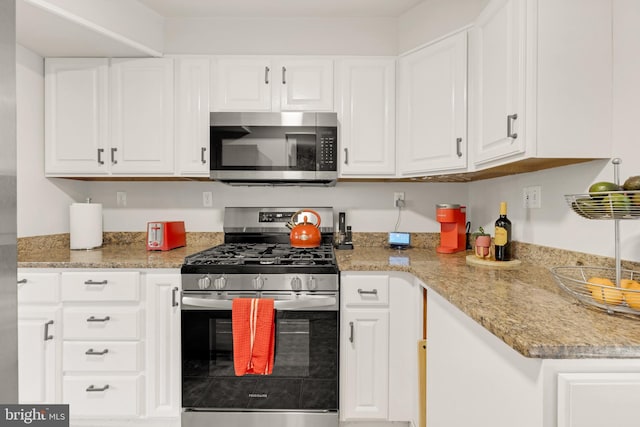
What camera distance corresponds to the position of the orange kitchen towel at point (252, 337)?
1.71 meters

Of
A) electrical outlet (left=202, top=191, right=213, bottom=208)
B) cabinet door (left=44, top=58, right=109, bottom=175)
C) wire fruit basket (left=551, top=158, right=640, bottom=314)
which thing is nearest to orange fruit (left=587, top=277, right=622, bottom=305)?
wire fruit basket (left=551, top=158, right=640, bottom=314)

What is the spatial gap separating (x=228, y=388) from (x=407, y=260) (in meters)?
1.17

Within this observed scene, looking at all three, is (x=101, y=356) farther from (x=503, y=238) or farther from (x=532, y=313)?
(x=503, y=238)

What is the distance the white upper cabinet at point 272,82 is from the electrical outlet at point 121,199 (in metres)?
1.02

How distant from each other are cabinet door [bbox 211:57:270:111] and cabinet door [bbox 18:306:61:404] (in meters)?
1.50

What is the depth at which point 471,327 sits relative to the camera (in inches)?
41.0

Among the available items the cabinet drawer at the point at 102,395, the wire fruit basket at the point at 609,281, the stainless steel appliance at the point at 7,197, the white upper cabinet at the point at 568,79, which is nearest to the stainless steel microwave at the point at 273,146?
the white upper cabinet at the point at 568,79

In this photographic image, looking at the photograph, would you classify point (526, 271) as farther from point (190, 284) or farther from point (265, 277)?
point (190, 284)

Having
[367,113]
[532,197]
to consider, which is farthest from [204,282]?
[532,197]

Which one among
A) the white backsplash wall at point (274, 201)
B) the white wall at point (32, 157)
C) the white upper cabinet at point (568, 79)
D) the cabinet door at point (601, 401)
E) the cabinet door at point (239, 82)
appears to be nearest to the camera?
the cabinet door at point (601, 401)

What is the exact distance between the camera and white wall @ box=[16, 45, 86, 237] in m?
2.08

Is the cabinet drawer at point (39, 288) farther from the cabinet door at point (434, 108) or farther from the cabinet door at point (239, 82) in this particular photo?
the cabinet door at point (434, 108)

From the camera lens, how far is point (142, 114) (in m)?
2.19

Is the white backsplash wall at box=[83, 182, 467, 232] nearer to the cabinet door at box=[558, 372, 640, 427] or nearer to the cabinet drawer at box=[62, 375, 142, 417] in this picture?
the cabinet drawer at box=[62, 375, 142, 417]
